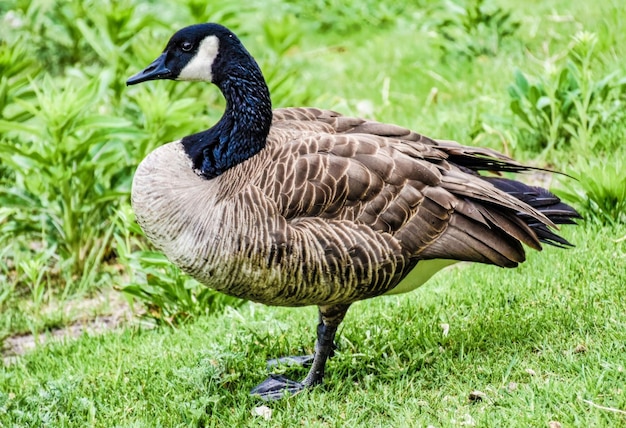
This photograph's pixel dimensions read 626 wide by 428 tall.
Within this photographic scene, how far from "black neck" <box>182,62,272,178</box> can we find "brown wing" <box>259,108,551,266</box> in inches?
5.1

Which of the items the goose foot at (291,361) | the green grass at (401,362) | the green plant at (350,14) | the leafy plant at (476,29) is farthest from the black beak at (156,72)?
the green plant at (350,14)

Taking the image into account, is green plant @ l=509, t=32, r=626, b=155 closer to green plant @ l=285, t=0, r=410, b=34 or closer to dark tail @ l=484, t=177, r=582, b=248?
dark tail @ l=484, t=177, r=582, b=248

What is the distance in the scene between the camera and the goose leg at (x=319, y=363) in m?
4.20

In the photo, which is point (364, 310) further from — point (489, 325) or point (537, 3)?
point (537, 3)

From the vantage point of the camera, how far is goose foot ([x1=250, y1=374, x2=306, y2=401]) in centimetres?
416

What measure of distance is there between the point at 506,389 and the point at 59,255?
367cm

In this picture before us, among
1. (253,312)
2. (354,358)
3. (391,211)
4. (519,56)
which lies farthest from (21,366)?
(519,56)

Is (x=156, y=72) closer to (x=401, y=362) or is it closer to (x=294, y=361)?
(x=294, y=361)

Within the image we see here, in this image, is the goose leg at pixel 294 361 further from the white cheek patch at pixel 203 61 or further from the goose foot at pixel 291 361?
the white cheek patch at pixel 203 61

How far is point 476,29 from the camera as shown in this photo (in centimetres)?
822

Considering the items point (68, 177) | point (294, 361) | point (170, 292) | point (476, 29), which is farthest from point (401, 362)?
point (476, 29)

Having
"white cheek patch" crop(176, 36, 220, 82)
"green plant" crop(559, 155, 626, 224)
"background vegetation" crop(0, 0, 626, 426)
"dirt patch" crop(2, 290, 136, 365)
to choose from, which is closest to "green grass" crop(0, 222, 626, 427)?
"background vegetation" crop(0, 0, 626, 426)

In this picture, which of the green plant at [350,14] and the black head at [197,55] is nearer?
the black head at [197,55]

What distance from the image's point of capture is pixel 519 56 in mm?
7957
